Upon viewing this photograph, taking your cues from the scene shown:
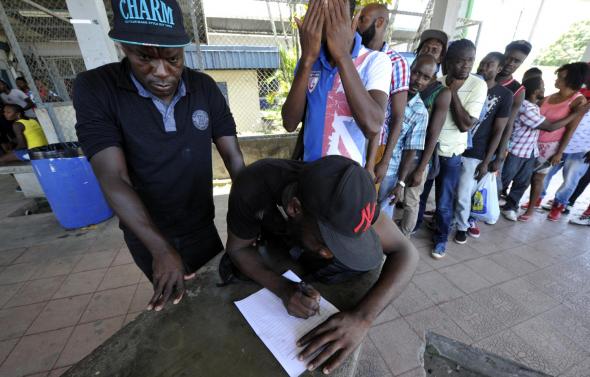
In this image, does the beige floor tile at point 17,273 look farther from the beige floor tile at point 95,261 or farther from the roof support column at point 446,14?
the roof support column at point 446,14

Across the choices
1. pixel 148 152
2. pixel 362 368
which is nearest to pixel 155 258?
pixel 148 152

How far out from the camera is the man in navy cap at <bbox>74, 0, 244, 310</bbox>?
98 cm

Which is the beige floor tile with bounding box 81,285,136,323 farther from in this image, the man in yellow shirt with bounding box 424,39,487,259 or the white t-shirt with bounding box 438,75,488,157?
the white t-shirt with bounding box 438,75,488,157

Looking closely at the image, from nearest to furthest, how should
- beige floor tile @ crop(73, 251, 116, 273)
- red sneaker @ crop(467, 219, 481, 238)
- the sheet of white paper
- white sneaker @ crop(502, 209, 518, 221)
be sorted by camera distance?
the sheet of white paper
beige floor tile @ crop(73, 251, 116, 273)
red sneaker @ crop(467, 219, 481, 238)
white sneaker @ crop(502, 209, 518, 221)

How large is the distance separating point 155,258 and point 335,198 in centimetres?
76

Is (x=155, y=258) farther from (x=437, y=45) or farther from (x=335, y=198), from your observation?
(x=437, y=45)

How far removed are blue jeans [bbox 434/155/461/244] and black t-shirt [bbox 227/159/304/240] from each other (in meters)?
2.35

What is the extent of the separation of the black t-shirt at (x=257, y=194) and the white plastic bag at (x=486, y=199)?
2.95m

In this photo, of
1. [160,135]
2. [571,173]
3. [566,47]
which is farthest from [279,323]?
[566,47]

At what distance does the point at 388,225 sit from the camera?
45.6 inches

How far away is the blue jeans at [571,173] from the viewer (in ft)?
11.5

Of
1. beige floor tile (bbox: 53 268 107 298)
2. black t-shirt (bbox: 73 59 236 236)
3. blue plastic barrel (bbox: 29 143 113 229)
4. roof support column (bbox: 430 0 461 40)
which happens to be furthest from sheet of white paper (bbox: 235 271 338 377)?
roof support column (bbox: 430 0 461 40)

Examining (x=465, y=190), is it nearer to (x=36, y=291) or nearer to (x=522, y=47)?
(x=522, y=47)

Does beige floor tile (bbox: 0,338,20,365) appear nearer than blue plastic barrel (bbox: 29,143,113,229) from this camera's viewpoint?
Yes
